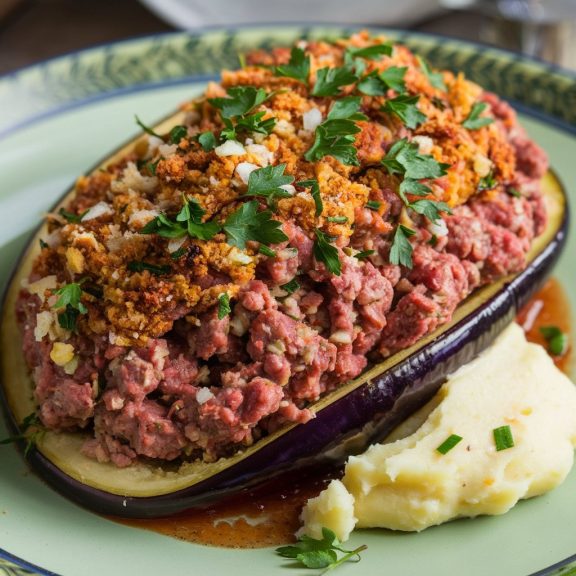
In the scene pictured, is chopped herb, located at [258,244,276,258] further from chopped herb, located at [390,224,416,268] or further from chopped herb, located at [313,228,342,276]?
chopped herb, located at [390,224,416,268]

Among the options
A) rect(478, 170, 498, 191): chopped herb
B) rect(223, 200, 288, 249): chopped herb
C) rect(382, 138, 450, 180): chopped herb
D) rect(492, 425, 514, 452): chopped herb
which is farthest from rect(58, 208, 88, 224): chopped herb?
rect(492, 425, 514, 452): chopped herb

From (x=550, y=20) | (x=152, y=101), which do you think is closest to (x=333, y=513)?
(x=152, y=101)

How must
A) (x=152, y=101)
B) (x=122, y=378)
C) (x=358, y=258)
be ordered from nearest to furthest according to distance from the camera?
(x=122, y=378) < (x=358, y=258) < (x=152, y=101)

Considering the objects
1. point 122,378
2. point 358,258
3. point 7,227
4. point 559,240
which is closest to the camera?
point 122,378

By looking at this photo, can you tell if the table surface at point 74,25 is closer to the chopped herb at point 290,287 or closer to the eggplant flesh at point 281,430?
the eggplant flesh at point 281,430

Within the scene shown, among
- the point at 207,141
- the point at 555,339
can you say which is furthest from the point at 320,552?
the point at 555,339

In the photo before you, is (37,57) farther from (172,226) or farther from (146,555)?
(146,555)

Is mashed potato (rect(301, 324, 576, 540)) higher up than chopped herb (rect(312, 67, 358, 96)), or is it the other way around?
chopped herb (rect(312, 67, 358, 96))
